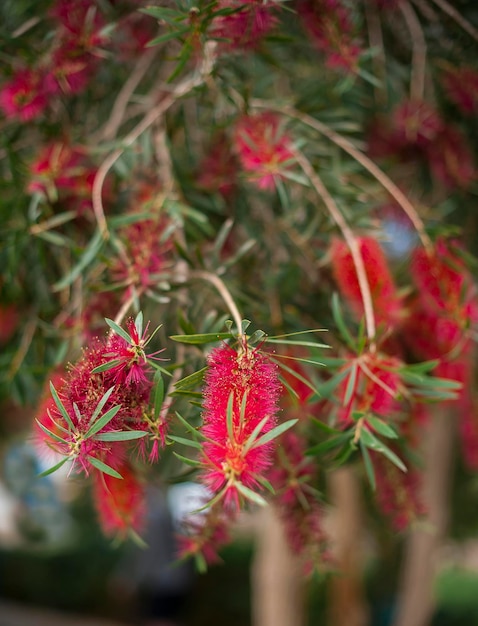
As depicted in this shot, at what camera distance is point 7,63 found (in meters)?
0.90

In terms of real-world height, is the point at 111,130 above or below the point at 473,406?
above

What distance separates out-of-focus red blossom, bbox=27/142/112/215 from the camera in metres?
0.87

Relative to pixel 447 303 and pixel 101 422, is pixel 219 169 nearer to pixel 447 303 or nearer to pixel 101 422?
pixel 447 303

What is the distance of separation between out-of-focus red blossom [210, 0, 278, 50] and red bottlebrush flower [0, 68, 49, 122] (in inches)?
9.5

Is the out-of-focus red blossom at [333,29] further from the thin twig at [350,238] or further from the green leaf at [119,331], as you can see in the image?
the green leaf at [119,331]

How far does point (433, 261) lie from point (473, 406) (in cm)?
36

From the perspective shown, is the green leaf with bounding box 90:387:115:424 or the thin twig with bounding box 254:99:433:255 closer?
the green leaf with bounding box 90:387:115:424

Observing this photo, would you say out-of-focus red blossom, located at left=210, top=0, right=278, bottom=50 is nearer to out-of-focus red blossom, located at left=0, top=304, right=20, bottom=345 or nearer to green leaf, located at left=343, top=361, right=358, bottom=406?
green leaf, located at left=343, top=361, right=358, bottom=406

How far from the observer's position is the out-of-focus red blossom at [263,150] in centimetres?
81

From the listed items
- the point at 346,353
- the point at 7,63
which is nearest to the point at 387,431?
the point at 346,353

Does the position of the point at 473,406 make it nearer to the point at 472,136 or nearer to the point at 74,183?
the point at 472,136

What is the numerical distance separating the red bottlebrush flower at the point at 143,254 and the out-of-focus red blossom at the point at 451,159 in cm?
47

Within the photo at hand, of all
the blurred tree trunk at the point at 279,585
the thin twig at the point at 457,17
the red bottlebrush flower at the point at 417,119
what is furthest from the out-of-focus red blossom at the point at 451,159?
the blurred tree trunk at the point at 279,585

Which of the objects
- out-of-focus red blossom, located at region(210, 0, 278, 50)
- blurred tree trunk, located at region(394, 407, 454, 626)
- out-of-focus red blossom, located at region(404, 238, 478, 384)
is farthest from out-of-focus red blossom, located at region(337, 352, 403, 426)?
blurred tree trunk, located at region(394, 407, 454, 626)
